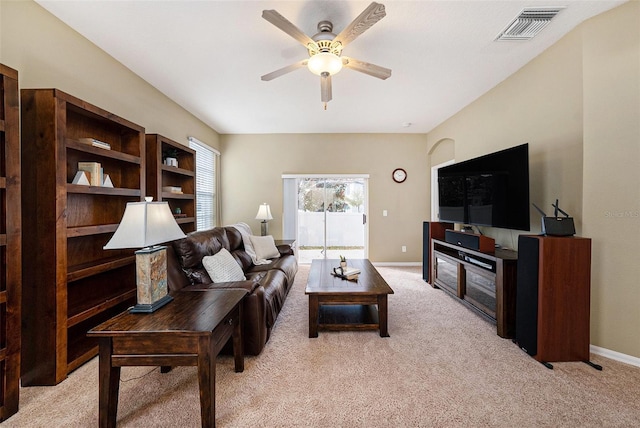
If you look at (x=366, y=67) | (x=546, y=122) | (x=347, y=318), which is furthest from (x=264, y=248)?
(x=546, y=122)

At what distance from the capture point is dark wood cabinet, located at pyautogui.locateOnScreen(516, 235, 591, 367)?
201 centimetres

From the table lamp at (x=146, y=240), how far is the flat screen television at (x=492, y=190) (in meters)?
3.05

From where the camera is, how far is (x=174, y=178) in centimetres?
374

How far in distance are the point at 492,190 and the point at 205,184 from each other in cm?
455

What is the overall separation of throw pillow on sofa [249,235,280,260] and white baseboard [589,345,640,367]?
3.60m

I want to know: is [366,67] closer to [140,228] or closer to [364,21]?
[364,21]

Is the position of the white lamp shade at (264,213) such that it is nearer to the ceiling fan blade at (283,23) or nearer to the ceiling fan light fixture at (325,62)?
the ceiling fan light fixture at (325,62)

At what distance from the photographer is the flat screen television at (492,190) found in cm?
250

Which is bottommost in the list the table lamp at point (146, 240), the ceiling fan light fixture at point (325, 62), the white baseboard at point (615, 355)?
the white baseboard at point (615, 355)

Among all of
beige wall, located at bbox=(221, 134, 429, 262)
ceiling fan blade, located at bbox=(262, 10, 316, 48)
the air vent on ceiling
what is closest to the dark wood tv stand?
beige wall, located at bbox=(221, 134, 429, 262)

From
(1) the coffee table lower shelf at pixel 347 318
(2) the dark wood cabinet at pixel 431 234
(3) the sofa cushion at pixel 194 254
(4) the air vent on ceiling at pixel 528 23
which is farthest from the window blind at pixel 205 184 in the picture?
(4) the air vent on ceiling at pixel 528 23

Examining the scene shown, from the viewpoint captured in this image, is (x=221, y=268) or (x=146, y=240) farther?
(x=221, y=268)

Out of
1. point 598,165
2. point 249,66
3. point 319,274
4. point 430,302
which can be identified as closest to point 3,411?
point 319,274

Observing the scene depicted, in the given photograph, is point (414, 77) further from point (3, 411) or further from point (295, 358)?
point (3, 411)
